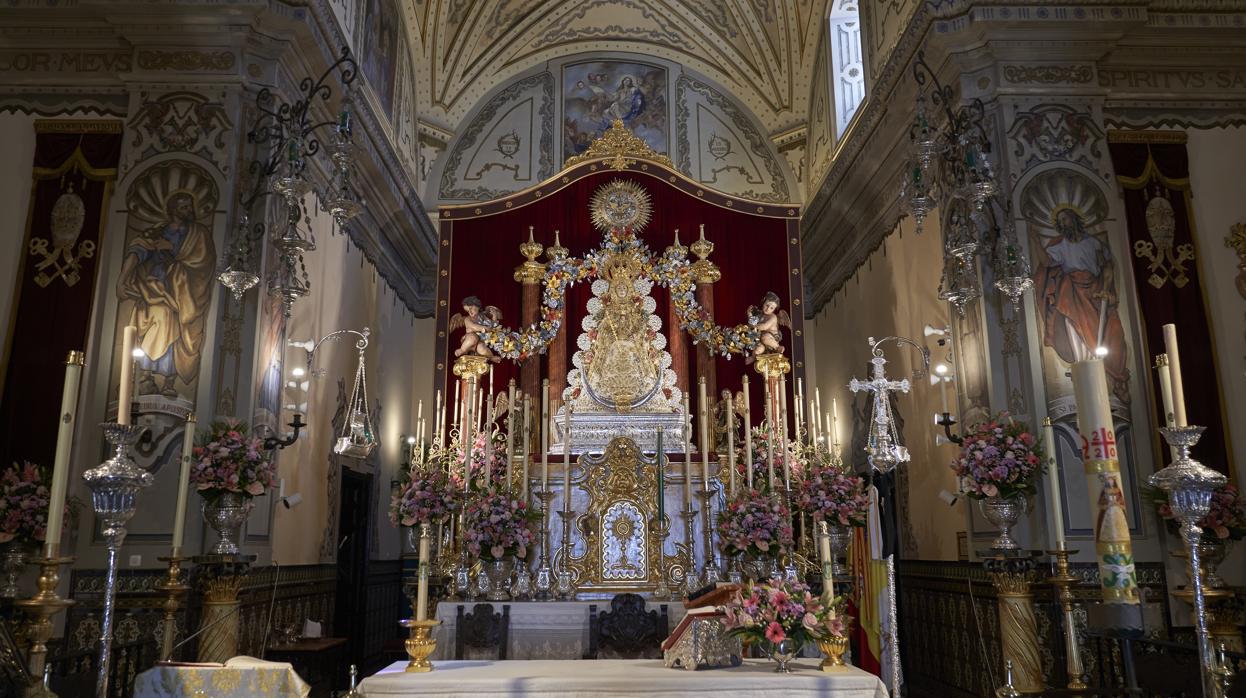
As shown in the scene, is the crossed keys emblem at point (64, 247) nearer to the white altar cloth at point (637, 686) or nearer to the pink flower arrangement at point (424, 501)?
the pink flower arrangement at point (424, 501)

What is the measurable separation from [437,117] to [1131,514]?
1196cm

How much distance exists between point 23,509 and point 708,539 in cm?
587

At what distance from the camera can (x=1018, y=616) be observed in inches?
267

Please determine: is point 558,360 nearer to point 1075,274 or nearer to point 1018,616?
point 1075,274

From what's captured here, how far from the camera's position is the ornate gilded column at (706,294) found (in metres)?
10.8

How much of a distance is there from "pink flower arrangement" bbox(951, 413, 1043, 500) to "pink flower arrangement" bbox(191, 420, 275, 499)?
5.58 m

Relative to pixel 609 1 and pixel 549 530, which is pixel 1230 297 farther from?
pixel 609 1

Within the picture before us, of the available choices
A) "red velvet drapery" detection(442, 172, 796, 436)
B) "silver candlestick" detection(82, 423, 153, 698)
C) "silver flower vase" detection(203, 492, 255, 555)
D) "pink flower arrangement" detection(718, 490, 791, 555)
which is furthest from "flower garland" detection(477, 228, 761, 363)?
"silver candlestick" detection(82, 423, 153, 698)

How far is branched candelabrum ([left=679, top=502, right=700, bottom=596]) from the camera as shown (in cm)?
850

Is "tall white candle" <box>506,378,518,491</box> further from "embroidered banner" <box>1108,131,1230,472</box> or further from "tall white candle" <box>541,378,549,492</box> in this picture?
"embroidered banner" <box>1108,131,1230,472</box>

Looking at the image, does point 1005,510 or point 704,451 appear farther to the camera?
point 704,451

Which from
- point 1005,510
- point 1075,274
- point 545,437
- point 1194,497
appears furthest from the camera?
point 545,437

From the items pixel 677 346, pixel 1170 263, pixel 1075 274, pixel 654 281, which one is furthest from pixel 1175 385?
pixel 654 281

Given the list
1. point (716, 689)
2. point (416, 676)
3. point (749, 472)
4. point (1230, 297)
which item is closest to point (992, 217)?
point (1230, 297)
